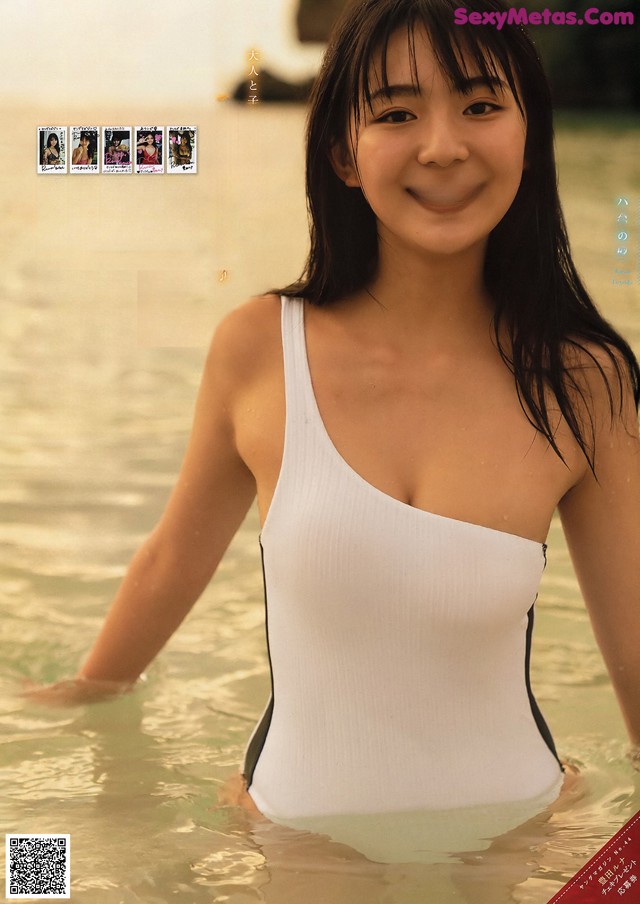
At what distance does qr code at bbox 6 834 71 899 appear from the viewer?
103cm

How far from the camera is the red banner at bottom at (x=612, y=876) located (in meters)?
1.03

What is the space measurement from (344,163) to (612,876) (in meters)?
0.66

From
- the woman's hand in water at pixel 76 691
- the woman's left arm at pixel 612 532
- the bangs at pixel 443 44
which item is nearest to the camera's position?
the bangs at pixel 443 44

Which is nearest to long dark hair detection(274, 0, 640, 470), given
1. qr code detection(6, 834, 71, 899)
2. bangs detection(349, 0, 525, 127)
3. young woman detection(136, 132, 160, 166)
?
bangs detection(349, 0, 525, 127)

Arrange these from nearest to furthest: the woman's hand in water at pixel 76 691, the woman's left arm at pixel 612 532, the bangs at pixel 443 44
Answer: the bangs at pixel 443 44 → the woman's left arm at pixel 612 532 → the woman's hand in water at pixel 76 691

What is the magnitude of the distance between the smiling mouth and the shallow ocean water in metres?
0.37

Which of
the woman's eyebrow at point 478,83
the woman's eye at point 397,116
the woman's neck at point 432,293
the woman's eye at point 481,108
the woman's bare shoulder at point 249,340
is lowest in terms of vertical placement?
the woman's bare shoulder at point 249,340

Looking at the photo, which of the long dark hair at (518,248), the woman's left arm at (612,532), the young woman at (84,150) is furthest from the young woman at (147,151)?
the woman's left arm at (612,532)

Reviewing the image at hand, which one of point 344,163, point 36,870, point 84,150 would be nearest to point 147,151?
point 84,150

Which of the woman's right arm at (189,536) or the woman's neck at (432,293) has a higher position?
the woman's neck at (432,293)

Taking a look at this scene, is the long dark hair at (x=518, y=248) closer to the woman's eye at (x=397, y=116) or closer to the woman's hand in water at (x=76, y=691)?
the woman's eye at (x=397, y=116)

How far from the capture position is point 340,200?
1000 millimetres

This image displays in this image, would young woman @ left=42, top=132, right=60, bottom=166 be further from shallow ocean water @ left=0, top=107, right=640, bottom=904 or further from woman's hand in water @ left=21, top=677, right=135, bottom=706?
woman's hand in water @ left=21, top=677, right=135, bottom=706

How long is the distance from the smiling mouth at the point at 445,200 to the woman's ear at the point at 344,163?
0.07m
